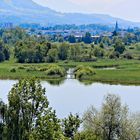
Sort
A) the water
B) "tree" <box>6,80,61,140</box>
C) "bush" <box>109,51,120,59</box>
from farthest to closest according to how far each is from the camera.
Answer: "bush" <box>109,51,120,59</box> → the water → "tree" <box>6,80,61,140</box>

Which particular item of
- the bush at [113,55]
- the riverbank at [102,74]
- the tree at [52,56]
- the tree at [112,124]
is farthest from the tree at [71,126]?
the bush at [113,55]

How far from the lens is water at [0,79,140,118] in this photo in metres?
43.6

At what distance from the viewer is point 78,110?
137 ft

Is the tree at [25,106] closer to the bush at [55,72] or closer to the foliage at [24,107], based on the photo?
the foliage at [24,107]

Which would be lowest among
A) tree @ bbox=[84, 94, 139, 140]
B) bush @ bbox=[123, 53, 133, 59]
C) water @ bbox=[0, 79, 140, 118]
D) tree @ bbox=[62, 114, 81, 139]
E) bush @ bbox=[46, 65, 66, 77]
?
bush @ bbox=[123, 53, 133, 59]

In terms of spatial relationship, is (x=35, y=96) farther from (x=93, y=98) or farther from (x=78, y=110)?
(x=93, y=98)

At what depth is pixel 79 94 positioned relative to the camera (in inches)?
2074

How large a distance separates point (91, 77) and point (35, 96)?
44569 mm

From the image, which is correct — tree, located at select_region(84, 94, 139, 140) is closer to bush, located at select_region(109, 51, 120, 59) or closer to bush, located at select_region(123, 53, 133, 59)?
bush, located at select_region(109, 51, 120, 59)

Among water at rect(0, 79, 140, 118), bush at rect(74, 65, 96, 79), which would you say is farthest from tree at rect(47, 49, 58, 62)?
water at rect(0, 79, 140, 118)

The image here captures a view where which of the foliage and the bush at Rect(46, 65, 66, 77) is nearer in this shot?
the foliage

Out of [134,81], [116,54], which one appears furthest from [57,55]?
[134,81]

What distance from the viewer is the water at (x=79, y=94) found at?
43.6 metres

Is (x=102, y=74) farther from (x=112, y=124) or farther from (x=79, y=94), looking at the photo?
(x=112, y=124)
